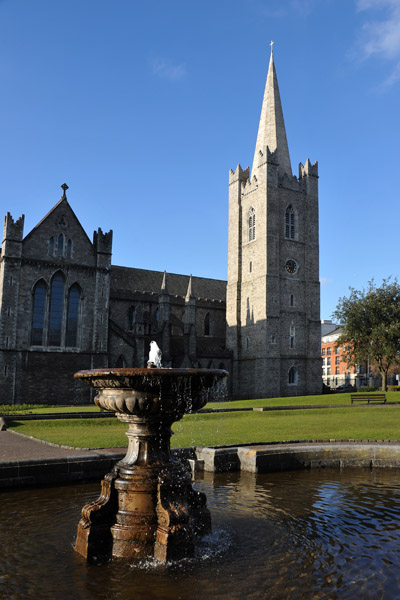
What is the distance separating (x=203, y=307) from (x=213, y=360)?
819cm

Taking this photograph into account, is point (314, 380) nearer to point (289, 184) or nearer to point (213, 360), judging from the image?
point (213, 360)

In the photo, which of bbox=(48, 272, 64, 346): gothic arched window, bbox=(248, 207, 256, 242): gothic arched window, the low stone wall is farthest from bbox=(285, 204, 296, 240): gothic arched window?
the low stone wall

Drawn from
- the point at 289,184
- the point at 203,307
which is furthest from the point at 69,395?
the point at 289,184

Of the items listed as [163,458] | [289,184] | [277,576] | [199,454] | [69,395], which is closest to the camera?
[277,576]

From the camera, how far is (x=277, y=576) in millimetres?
5496

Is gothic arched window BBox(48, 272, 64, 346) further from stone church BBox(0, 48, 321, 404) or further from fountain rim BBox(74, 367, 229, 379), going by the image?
fountain rim BBox(74, 367, 229, 379)

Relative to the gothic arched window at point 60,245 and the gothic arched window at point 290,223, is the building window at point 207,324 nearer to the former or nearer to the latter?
the gothic arched window at point 290,223

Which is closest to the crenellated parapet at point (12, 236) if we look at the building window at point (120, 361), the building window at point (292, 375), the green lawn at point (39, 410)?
the building window at point (120, 361)

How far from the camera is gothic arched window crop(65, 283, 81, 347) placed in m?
40.7

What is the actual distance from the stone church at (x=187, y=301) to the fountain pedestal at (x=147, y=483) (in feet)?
111

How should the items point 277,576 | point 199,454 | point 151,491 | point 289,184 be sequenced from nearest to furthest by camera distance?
1. point 277,576
2. point 151,491
3. point 199,454
4. point 289,184

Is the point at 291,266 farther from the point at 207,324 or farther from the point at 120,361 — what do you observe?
the point at 120,361

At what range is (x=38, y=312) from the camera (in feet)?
131

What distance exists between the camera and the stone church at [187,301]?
129 ft
